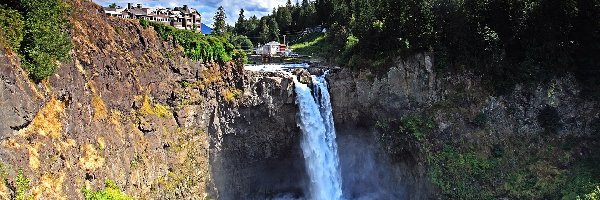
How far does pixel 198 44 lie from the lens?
28016 millimetres

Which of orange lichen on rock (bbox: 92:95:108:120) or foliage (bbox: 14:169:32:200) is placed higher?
orange lichen on rock (bbox: 92:95:108:120)

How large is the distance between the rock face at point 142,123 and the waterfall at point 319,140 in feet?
3.26

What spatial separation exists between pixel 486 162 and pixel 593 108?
7.65m

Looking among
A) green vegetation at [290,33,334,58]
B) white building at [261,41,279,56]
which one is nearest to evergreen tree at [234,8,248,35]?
green vegetation at [290,33,334,58]

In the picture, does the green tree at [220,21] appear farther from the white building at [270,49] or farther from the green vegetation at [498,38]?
the green vegetation at [498,38]

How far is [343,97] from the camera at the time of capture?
111 feet

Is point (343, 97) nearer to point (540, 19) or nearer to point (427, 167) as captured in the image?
point (427, 167)

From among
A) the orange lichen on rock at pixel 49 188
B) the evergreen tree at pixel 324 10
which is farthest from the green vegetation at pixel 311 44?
the orange lichen on rock at pixel 49 188

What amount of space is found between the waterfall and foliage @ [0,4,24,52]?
62.3ft

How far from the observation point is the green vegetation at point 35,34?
15.5 metres

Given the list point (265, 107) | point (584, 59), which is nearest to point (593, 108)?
point (584, 59)

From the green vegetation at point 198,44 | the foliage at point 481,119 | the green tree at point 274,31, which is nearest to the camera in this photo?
the green vegetation at point 198,44

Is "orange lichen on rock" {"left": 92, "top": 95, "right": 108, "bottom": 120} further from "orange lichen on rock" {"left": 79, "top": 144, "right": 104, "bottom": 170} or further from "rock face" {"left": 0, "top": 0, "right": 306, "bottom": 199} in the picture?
"orange lichen on rock" {"left": 79, "top": 144, "right": 104, "bottom": 170}

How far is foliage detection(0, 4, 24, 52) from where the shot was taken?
15123 millimetres
